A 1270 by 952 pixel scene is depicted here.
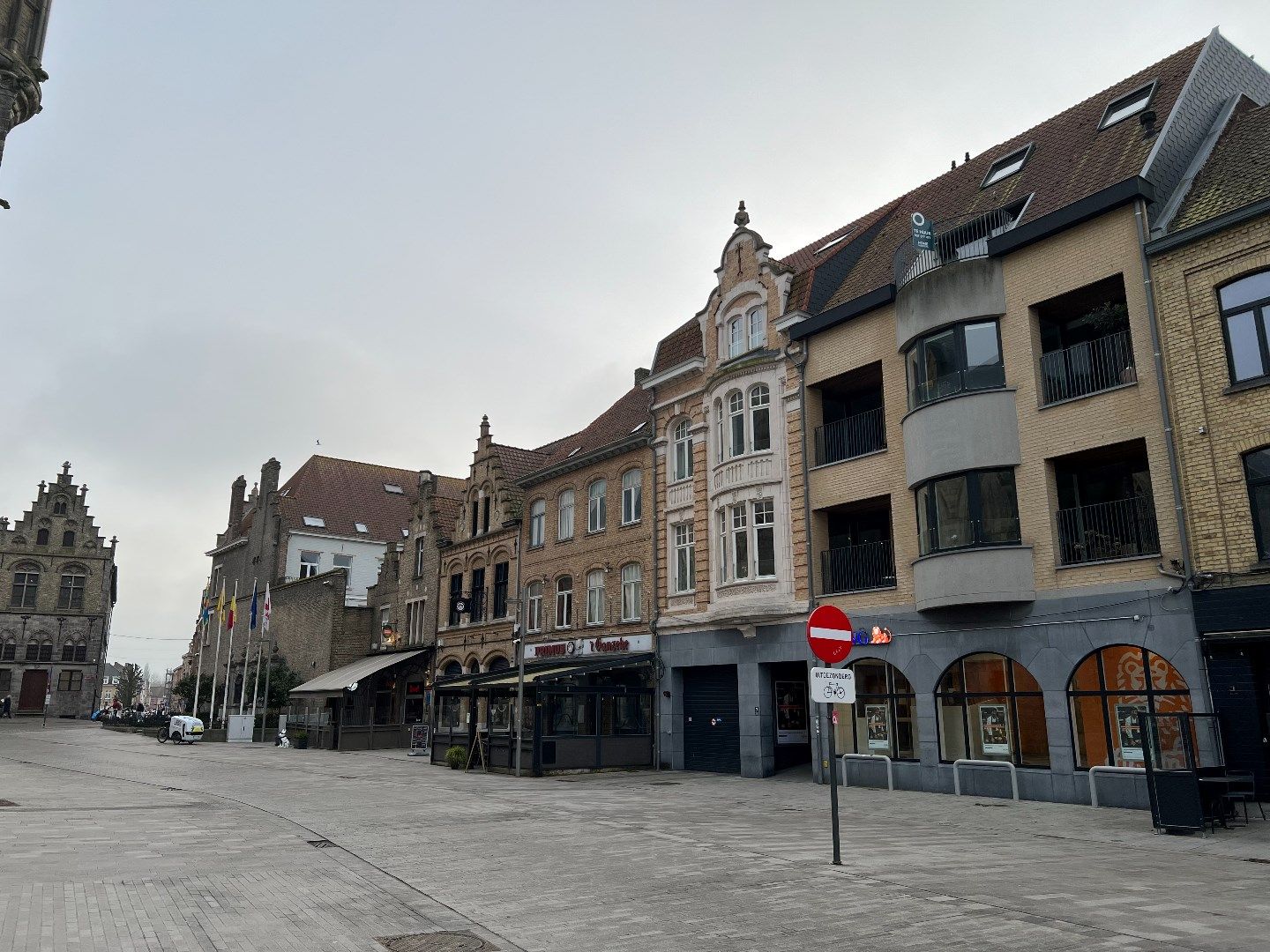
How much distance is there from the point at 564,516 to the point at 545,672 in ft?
25.4

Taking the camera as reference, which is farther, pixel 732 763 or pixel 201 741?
pixel 201 741

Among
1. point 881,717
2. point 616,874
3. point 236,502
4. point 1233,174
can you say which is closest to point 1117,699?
point 881,717

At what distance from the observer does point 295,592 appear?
5344cm

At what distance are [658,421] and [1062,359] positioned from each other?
13321 mm

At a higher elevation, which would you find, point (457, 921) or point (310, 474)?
point (310, 474)

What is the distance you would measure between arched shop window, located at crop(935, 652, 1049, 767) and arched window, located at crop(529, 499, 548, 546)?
1804 centimetres

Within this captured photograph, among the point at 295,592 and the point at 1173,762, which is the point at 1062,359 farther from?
the point at 295,592

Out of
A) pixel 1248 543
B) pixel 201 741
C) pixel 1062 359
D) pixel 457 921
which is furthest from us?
pixel 201 741

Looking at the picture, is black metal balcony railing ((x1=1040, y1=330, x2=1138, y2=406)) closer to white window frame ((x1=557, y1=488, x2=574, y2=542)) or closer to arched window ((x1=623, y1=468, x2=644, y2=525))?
arched window ((x1=623, y1=468, x2=644, y2=525))

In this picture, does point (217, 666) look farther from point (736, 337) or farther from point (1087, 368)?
point (1087, 368)

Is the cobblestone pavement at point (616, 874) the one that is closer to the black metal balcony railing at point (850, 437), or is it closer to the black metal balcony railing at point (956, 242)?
the black metal balcony railing at point (850, 437)

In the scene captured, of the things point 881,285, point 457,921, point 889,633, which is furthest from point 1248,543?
point 457,921

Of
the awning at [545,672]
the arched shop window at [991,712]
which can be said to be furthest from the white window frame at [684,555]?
the arched shop window at [991,712]

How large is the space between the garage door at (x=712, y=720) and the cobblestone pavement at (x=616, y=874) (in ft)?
20.9
